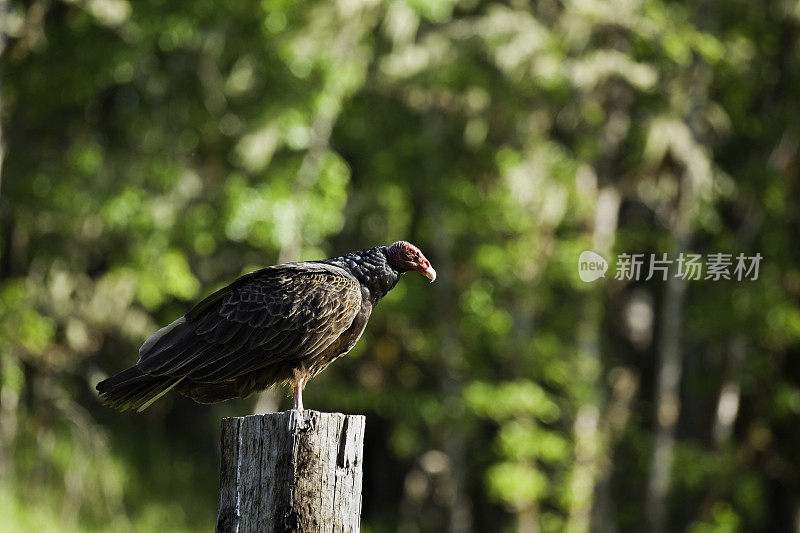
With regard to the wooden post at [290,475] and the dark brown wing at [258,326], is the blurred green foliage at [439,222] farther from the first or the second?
the wooden post at [290,475]

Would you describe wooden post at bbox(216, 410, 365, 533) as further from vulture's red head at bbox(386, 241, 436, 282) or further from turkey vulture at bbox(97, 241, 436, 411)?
vulture's red head at bbox(386, 241, 436, 282)

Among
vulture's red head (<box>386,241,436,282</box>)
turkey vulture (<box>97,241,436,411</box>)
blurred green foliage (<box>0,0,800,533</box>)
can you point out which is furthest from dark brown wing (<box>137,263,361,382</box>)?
blurred green foliage (<box>0,0,800,533</box>)

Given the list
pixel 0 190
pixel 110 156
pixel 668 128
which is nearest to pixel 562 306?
pixel 668 128

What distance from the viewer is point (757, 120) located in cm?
1078

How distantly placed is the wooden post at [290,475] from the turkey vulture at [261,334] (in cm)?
69

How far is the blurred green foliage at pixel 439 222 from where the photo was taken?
316 inches

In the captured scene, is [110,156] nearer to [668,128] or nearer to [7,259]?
[7,259]

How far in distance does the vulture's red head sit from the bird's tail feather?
38.0 inches

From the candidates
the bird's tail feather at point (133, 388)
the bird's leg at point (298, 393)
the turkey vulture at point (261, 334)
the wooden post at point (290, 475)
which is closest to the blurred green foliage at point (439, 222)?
the turkey vulture at point (261, 334)

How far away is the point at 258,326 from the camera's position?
12.5ft

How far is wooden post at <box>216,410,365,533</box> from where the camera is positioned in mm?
2922

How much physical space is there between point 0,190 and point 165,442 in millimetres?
4774

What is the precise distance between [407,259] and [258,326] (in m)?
0.66

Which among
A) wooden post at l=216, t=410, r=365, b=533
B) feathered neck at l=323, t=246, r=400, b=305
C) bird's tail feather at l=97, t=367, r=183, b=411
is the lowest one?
wooden post at l=216, t=410, r=365, b=533
